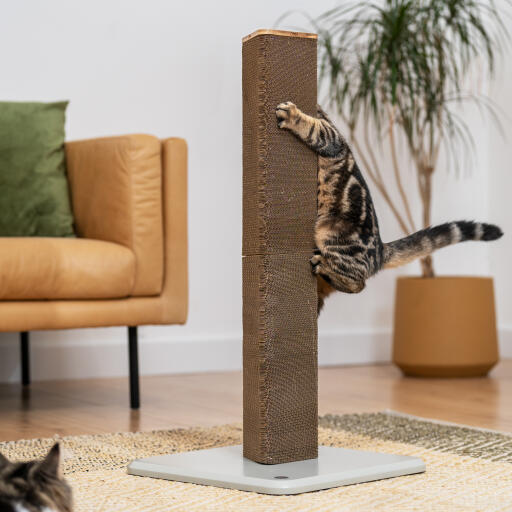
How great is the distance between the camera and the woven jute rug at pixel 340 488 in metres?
1.36

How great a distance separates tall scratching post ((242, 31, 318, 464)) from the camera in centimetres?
151

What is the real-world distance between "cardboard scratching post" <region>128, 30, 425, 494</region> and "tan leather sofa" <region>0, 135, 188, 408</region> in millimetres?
783

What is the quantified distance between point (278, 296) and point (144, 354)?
1853 mm

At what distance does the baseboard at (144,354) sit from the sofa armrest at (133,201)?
74cm

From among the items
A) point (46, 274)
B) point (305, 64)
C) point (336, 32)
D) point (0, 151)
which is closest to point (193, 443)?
point (46, 274)

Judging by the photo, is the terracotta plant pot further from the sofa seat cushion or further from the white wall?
the sofa seat cushion

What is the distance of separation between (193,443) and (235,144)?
1.86 metres

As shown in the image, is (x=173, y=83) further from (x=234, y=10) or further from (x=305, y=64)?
(x=305, y=64)

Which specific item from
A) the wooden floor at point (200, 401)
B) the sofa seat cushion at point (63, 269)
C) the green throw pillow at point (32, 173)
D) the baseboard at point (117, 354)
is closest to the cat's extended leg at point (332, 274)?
the wooden floor at point (200, 401)

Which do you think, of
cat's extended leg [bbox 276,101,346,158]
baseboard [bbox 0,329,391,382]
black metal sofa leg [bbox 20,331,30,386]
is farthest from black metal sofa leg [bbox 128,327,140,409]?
cat's extended leg [bbox 276,101,346,158]

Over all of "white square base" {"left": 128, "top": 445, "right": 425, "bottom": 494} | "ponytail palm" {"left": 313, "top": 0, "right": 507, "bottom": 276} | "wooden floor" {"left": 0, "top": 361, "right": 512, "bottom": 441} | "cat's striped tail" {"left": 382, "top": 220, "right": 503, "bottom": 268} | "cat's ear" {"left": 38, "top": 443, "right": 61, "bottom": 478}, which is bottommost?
"wooden floor" {"left": 0, "top": 361, "right": 512, "bottom": 441}

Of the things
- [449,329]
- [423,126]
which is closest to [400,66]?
[423,126]

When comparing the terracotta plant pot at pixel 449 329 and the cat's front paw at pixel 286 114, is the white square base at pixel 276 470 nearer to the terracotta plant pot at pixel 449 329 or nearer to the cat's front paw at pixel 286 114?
the cat's front paw at pixel 286 114

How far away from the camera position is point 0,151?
2.66m
